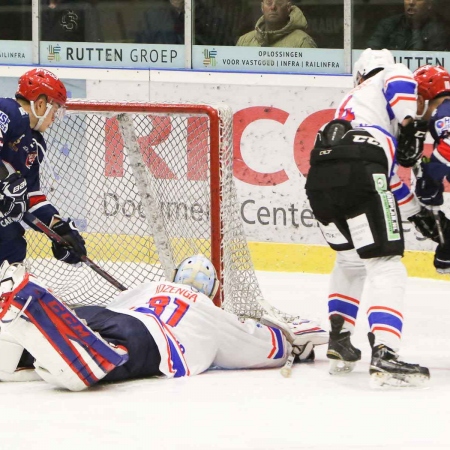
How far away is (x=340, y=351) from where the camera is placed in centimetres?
391

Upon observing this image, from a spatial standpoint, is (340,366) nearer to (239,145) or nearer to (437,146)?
(437,146)

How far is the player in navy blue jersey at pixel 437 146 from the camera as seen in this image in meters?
3.99

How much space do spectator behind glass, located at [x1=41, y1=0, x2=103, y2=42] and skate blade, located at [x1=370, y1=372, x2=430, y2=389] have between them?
371cm

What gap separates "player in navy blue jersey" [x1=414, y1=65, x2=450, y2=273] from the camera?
13.1 feet

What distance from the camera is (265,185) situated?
250 inches

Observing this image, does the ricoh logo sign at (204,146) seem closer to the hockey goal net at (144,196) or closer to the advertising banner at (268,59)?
the hockey goal net at (144,196)

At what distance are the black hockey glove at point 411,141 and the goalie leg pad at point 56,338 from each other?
1165 mm

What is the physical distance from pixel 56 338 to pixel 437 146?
1421mm

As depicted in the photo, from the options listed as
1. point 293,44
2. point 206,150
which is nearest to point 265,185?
point 293,44

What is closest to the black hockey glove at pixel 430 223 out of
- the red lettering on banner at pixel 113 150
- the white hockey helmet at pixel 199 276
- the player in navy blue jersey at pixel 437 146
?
the player in navy blue jersey at pixel 437 146

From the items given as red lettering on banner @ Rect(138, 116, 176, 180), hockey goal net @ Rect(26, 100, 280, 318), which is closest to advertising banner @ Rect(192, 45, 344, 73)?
hockey goal net @ Rect(26, 100, 280, 318)

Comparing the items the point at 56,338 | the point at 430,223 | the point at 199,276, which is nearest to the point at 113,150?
the point at 199,276

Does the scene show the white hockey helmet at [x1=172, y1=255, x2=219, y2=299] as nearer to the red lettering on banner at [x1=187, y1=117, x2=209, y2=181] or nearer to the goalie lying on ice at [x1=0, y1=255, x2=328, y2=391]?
the goalie lying on ice at [x1=0, y1=255, x2=328, y2=391]

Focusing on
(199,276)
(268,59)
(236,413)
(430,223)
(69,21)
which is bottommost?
(236,413)
